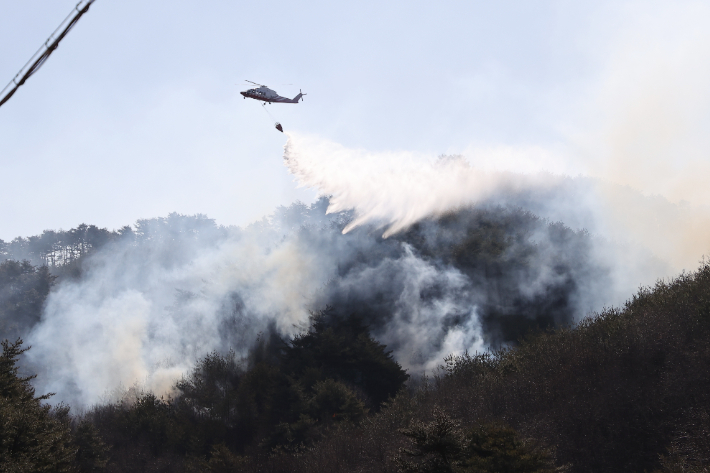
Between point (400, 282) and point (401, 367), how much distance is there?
12691 millimetres

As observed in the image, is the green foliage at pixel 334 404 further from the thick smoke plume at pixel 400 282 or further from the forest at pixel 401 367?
the thick smoke plume at pixel 400 282

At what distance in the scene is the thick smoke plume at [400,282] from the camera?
200 ft

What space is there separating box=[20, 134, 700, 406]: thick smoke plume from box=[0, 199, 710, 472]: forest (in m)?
0.27

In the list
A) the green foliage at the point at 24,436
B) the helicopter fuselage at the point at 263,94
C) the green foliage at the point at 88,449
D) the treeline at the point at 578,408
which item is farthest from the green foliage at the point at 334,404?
A: the helicopter fuselage at the point at 263,94

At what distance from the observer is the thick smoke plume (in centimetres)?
6081

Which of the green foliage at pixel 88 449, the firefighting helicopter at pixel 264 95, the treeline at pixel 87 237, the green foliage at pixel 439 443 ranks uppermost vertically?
the treeline at pixel 87 237

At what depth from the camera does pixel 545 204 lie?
243ft

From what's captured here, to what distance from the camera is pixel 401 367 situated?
54500 mm

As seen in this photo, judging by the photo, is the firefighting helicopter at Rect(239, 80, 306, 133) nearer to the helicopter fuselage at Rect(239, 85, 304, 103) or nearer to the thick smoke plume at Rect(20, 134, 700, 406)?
the helicopter fuselage at Rect(239, 85, 304, 103)

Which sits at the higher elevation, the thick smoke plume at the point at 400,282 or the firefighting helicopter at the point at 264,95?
the firefighting helicopter at the point at 264,95

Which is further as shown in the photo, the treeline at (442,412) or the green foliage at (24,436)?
the green foliage at (24,436)

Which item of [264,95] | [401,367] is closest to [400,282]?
[401,367]

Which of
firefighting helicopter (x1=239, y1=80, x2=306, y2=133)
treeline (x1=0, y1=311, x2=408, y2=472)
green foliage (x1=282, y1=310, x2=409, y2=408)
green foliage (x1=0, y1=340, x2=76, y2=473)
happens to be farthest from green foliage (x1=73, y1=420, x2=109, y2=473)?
firefighting helicopter (x1=239, y1=80, x2=306, y2=133)

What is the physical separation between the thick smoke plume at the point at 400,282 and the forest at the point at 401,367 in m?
0.27
